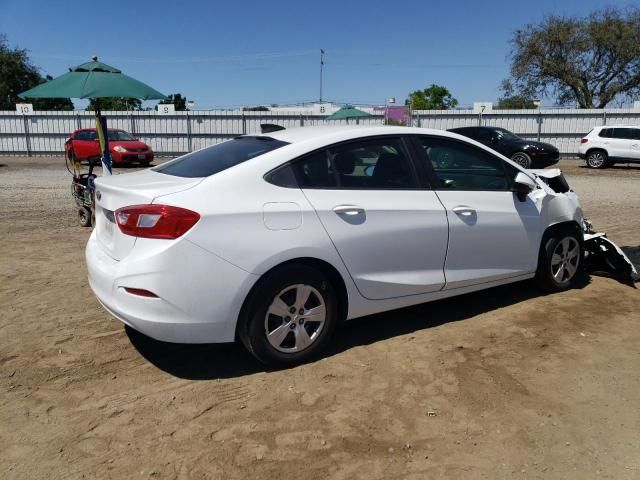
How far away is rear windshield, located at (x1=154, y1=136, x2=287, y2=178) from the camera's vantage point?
3.74 metres

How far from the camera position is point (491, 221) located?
4.48m

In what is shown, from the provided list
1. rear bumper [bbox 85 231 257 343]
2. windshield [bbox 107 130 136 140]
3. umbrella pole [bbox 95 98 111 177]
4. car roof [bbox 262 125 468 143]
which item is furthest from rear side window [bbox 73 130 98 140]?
rear bumper [bbox 85 231 257 343]

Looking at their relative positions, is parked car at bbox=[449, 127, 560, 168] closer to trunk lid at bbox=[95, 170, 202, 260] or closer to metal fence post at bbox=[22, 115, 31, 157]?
trunk lid at bbox=[95, 170, 202, 260]

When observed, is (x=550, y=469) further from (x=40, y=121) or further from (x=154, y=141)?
(x=40, y=121)

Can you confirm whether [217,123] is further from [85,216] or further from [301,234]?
[301,234]

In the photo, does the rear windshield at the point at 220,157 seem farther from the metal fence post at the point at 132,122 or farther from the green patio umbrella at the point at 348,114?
the metal fence post at the point at 132,122

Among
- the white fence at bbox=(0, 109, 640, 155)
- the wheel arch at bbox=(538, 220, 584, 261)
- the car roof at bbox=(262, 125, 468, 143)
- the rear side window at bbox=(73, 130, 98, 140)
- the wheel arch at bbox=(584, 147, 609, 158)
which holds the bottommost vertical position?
the wheel arch at bbox=(538, 220, 584, 261)

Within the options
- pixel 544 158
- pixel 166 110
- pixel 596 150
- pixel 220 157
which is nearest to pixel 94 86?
pixel 220 157

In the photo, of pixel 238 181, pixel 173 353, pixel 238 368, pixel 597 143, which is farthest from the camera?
Answer: pixel 597 143

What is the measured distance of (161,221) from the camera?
10.7 ft

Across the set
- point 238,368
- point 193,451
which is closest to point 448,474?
point 193,451

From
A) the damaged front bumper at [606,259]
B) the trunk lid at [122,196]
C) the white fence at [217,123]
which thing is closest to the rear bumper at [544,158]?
the white fence at [217,123]

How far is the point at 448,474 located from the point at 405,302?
5.37 ft

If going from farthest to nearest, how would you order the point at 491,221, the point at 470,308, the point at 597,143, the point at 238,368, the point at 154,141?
the point at 154,141
the point at 597,143
the point at 470,308
the point at 491,221
the point at 238,368
